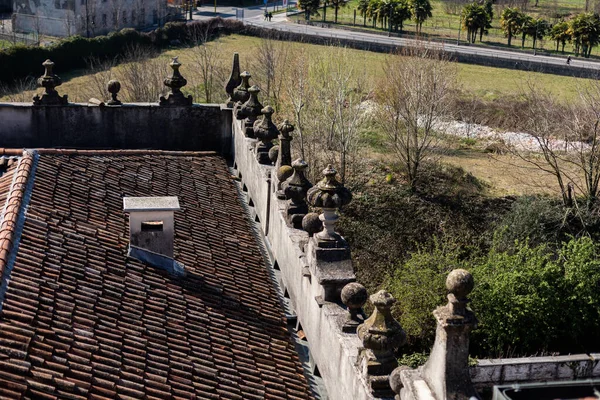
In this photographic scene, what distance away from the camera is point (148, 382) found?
32.7 feet

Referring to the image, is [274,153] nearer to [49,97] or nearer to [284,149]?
[284,149]

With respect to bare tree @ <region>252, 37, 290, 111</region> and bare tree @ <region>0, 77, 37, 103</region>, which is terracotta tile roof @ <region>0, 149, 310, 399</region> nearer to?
bare tree @ <region>0, 77, 37, 103</region>

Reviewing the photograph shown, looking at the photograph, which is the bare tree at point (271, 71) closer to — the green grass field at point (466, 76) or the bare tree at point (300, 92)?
the bare tree at point (300, 92)

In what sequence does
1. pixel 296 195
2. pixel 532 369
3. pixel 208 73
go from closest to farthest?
pixel 296 195, pixel 532 369, pixel 208 73

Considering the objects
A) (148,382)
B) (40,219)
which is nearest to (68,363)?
(148,382)

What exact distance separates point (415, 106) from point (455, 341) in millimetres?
35277

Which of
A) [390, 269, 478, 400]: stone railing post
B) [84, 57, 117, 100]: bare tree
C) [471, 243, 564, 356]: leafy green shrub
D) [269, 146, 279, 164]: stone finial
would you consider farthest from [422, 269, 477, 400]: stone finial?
[84, 57, 117, 100]: bare tree

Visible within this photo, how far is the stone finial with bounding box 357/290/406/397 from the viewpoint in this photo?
905 centimetres

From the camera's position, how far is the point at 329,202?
1178cm

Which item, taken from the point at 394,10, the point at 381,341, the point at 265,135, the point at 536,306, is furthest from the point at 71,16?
the point at 381,341

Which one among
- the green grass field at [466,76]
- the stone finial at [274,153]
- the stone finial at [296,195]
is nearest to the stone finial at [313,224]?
the stone finial at [296,195]

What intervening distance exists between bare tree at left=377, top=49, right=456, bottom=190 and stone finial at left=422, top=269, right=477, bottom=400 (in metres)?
34.6

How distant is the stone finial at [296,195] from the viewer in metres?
14.1

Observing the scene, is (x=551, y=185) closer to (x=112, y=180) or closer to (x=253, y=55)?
(x=253, y=55)
